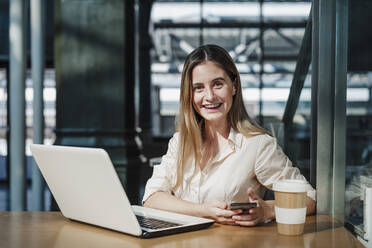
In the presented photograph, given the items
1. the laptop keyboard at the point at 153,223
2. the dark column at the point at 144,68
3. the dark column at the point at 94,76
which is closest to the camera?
the laptop keyboard at the point at 153,223

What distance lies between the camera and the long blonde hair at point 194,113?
1.85m

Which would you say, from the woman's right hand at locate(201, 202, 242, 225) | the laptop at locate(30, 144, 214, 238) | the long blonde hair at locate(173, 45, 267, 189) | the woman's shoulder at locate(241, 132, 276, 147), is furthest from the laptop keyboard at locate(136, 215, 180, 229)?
the woman's shoulder at locate(241, 132, 276, 147)

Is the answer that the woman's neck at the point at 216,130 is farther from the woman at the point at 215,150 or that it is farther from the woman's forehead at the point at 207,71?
the woman's forehead at the point at 207,71

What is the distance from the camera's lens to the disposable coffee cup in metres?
1.27

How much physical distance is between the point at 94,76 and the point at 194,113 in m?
1.92

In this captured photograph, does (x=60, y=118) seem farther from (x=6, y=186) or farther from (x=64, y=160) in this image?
(x=6, y=186)

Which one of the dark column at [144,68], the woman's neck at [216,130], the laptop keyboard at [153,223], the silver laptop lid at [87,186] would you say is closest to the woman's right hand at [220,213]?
the laptop keyboard at [153,223]

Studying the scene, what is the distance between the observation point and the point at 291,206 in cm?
128

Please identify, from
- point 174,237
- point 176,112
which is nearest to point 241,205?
point 174,237

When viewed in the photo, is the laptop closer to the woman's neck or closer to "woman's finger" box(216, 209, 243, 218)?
"woman's finger" box(216, 209, 243, 218)

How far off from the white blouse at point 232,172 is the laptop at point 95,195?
0.37m

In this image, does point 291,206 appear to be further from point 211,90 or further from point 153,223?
point 211,90

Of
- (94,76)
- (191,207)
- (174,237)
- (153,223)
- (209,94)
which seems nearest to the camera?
(174,237)

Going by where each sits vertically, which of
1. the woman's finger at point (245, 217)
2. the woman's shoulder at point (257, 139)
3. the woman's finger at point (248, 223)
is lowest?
the woman's finger at point (248, 223)
